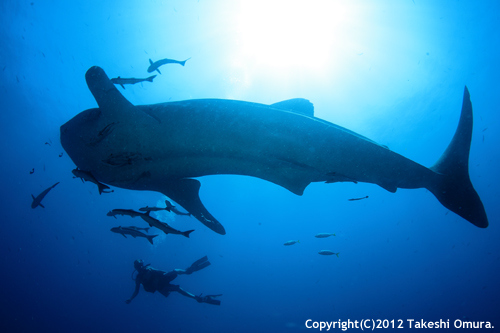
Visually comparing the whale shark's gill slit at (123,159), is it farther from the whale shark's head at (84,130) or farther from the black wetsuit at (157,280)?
the black wetsuit at (157,280)

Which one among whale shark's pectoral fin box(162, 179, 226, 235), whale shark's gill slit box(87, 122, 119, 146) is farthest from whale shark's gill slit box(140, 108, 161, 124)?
whale shark's pectoral fin box(162, 179, 226, 235)

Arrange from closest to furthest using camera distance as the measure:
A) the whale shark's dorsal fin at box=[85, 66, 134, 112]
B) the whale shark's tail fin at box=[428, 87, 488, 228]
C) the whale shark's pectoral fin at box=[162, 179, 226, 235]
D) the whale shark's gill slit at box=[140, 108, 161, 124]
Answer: the whale shark's dorsal fin at box=[85, 66, 134, 112], the whale shark's gill slit at box=[140, 108, 161, 124], the whale shark's tail fin at box=[428, 87, 488, 228], the whale shark's pectoral fin at box=[162, 179, 226, 235]

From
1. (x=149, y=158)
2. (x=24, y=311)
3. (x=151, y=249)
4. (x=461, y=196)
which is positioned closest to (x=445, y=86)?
(x=461, y=196)

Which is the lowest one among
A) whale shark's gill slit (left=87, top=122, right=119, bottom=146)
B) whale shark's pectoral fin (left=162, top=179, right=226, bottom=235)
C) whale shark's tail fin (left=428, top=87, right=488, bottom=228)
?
whale shark's pectoral fin (left=162, top=179, right=226, bottom=235)

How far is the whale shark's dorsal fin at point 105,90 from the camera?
3.17 m

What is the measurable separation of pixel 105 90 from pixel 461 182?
21.4ft

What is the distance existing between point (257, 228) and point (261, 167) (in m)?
50.2

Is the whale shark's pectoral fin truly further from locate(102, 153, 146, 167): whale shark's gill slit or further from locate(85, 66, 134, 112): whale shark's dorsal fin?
locate(85, 66, 134, 112): whale shark's dorsal fin

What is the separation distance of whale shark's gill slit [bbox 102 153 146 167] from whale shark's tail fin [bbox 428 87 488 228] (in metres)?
5.36

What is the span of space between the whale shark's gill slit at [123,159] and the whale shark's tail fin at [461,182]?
211 inches

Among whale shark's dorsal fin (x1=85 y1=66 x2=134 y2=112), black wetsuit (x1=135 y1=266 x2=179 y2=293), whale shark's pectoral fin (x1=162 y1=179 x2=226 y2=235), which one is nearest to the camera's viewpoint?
whale shark's dorsal fin (x1=85 y1=66 x2=134 y2=112)

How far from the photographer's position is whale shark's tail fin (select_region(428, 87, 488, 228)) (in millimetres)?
3908

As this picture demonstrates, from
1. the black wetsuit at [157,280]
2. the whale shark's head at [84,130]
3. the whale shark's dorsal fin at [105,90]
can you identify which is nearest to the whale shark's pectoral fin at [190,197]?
the whale shark's head at [84,130]

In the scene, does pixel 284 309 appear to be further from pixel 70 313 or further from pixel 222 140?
pixel 222 140
